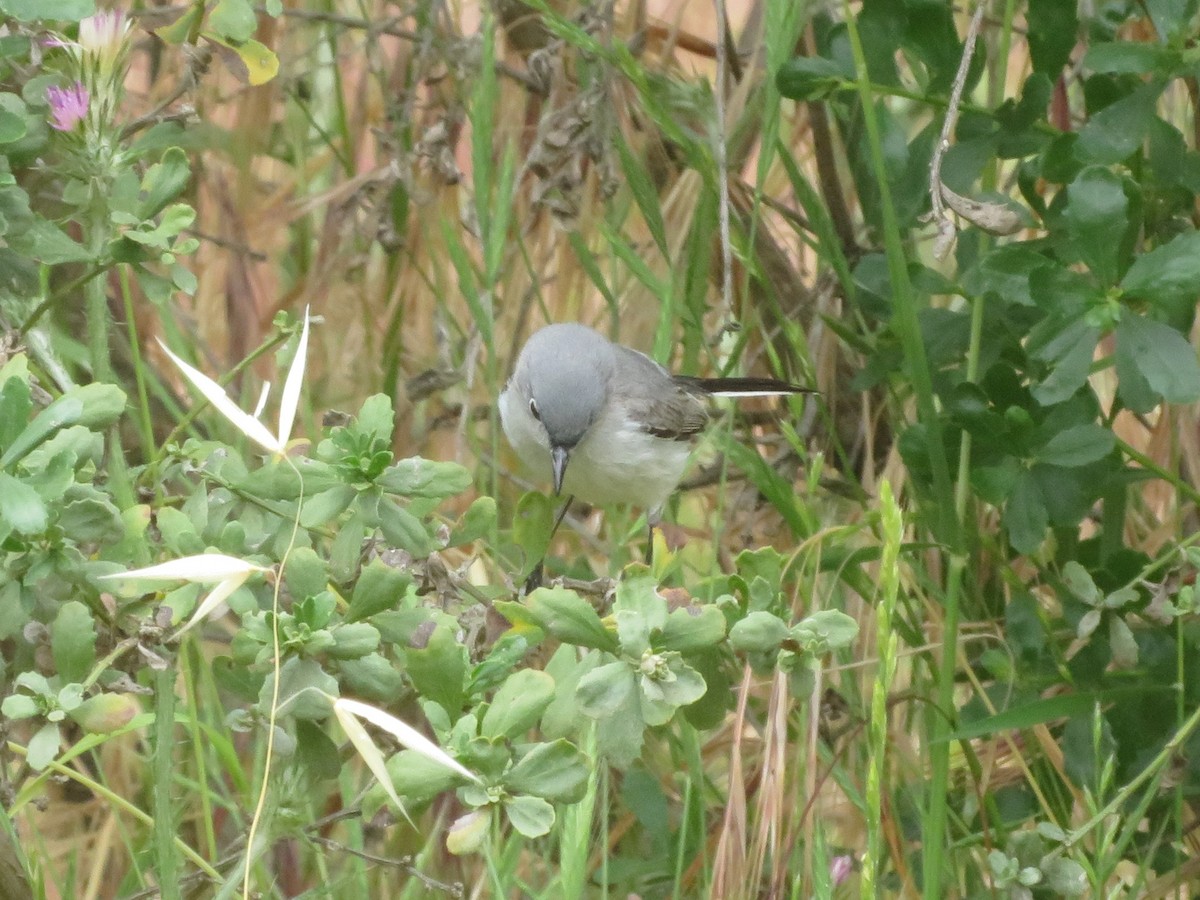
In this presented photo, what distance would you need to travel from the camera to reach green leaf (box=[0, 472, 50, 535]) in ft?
3.07

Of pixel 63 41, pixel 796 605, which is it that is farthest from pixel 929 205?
pixel 63 41

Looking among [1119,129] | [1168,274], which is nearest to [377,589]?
[1168,274]

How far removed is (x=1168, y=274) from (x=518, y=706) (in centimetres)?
89

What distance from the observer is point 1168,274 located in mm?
1506

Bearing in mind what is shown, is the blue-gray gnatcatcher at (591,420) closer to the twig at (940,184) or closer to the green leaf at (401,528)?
the twig at (940,184)

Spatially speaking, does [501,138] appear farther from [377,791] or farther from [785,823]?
[377,791]

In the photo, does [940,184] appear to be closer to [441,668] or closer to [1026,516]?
[1026,516]

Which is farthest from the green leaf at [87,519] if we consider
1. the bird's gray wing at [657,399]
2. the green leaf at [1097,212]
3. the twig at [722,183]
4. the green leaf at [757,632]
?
the bird's gray wing at [657,399]

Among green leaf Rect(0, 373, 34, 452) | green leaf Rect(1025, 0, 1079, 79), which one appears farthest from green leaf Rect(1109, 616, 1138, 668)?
green leaf Rect(0, 373, 34, 452)

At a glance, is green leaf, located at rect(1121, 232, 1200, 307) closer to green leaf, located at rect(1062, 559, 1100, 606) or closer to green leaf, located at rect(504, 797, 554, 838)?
green leaf, located at rect(1062, 559, 1100, 606)

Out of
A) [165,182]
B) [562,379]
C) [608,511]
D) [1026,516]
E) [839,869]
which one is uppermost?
[165,182]

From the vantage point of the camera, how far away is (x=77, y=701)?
3.44 ft

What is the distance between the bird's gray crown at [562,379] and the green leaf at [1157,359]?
109cm

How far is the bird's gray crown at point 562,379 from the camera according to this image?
2.48m
